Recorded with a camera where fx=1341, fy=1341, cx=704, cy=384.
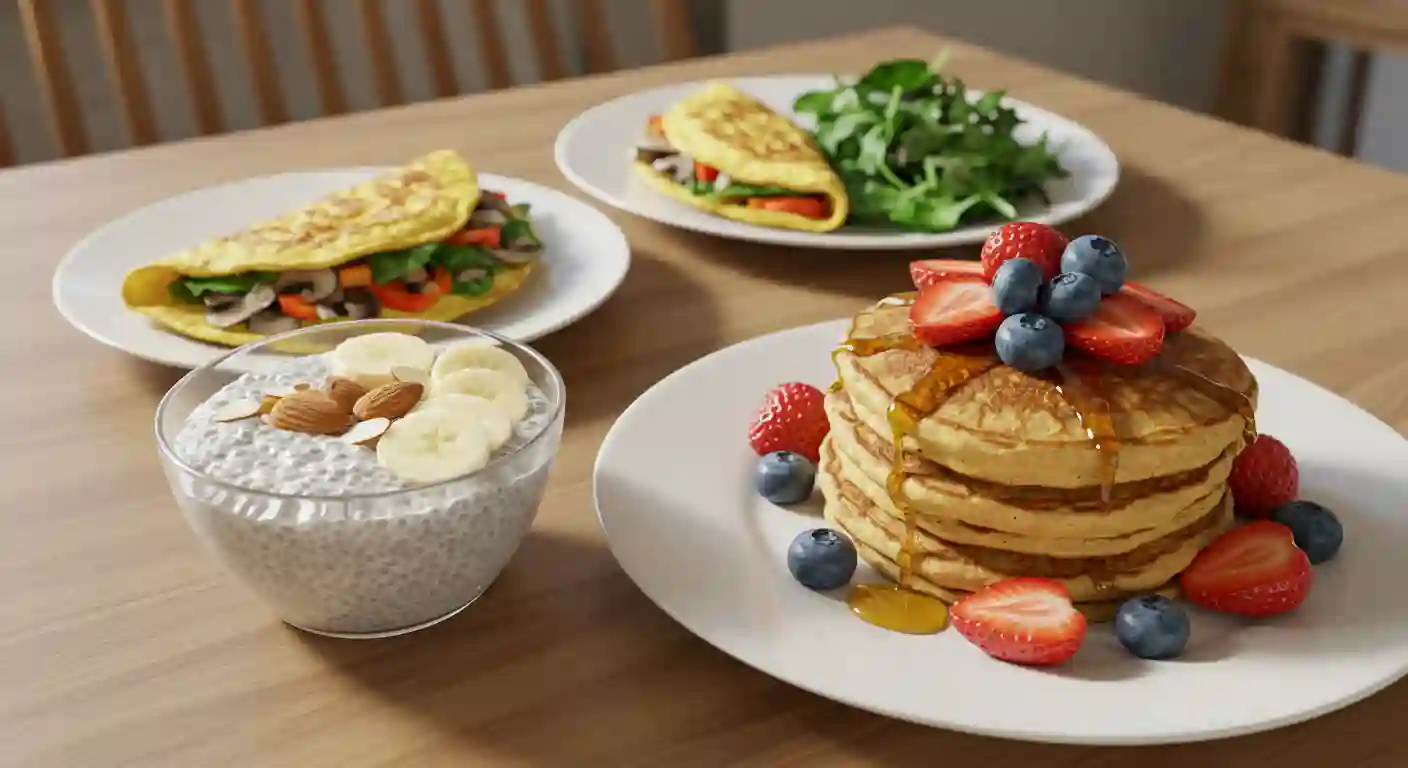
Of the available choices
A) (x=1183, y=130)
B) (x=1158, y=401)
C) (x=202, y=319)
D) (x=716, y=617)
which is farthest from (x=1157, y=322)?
(x=1183, y=130)

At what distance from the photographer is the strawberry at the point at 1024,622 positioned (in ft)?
2.71

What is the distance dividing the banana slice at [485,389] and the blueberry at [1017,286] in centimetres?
34

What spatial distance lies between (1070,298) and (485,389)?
41cm

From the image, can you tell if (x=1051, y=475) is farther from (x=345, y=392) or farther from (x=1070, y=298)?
(x=345, y=392)

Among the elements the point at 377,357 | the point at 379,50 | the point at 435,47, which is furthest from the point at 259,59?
the point at 377,357

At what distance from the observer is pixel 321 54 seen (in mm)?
2506

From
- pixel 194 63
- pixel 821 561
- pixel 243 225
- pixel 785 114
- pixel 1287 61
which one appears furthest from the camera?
pixel 1287 61

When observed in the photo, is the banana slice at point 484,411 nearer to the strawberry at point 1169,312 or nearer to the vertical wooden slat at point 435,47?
the strawberry at point 1169,312

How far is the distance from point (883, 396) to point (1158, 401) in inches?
7.3

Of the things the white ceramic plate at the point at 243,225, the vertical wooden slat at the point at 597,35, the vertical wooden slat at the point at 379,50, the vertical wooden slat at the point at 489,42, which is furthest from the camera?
the vertical wooden slat at the point at 597,35

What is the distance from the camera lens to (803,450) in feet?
3.55

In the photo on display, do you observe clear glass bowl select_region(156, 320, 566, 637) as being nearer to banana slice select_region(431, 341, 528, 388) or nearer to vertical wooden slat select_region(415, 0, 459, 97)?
banana slice select_region(431, 341, 528, 388)

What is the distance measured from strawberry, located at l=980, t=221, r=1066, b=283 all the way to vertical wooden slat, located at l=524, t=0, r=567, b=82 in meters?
1.81

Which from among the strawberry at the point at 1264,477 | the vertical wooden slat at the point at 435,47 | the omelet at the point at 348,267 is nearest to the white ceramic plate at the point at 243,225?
the omelet at the point at 348,267
